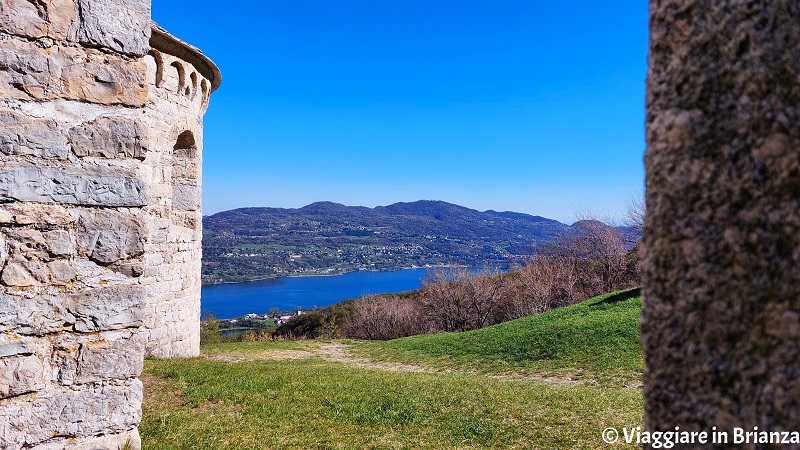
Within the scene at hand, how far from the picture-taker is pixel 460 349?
14.3 m

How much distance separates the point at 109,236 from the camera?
102 inches

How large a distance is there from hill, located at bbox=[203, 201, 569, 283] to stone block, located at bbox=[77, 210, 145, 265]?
61.2m

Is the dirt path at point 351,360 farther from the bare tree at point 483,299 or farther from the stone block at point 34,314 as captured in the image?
the stone block at point 34,314

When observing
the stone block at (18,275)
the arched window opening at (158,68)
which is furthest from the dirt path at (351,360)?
the stone block at (18,275)

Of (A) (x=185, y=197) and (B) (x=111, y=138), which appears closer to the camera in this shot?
(B) (x=111, y=138)

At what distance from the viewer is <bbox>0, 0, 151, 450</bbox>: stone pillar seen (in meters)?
2.38

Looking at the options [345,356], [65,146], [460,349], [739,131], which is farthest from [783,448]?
[345,356]

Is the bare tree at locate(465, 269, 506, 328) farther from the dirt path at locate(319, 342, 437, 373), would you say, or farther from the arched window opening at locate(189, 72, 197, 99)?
the arched window opening at locate(189, 72, 197, 99)

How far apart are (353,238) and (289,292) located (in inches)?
2089

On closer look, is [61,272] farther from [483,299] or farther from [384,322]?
[384,322]

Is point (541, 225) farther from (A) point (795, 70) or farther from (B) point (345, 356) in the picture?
(A) point (795, 70)

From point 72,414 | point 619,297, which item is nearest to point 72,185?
point 72,414

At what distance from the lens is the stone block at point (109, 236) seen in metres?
2.53


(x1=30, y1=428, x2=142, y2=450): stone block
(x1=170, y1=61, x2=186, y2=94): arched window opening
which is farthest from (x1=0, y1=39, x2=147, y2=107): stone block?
(x1=170, y1=61, x2=186, y2=94): arched window opening
